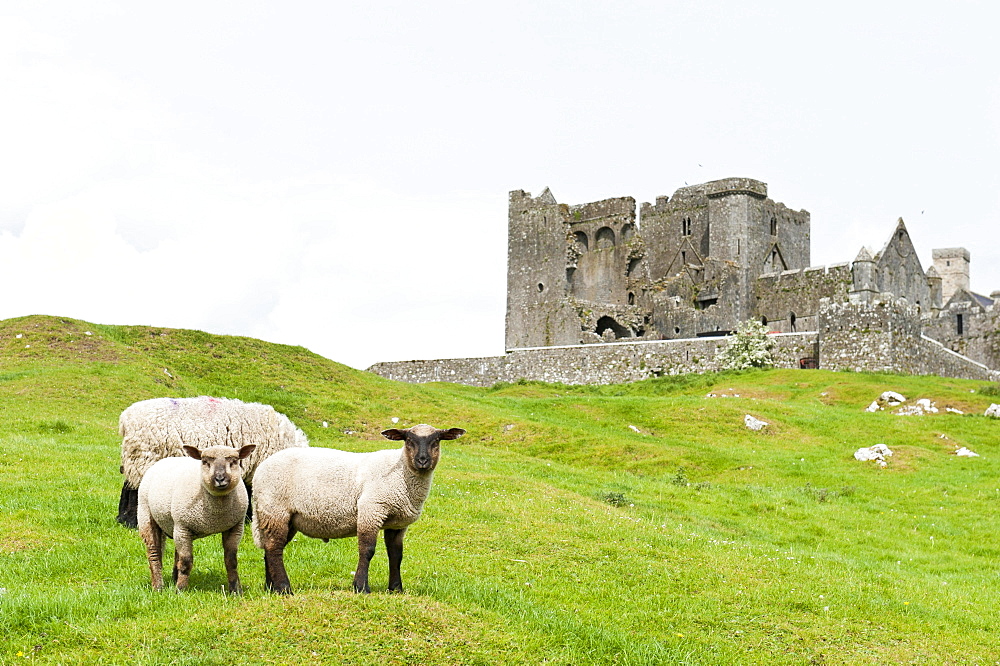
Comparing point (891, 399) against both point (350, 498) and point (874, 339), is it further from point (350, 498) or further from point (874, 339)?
point (350, 498)

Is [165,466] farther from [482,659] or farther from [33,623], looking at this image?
[482,659]

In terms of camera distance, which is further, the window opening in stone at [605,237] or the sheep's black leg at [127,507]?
the window opening in stone at [605,237]

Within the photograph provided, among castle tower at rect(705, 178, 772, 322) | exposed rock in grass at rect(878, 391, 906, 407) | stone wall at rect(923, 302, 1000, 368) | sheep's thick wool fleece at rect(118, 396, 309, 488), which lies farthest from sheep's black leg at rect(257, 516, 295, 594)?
castle tower at rect(705, 178, 772, 322)

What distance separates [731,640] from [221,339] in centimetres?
3556

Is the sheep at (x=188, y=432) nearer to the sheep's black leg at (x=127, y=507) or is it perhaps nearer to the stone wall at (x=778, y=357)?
the sheep's black leg at (x=127, y=507)

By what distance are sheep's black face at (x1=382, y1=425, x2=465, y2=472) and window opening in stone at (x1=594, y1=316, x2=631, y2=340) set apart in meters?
60.2

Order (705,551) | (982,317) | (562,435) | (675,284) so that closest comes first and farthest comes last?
(705,551) < (562,435) < (982,317) < (675,284)

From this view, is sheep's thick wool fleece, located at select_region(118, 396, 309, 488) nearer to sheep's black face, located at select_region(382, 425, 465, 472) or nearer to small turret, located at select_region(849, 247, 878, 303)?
sheep's black face, located at select_region(382, 425, 465, 472)

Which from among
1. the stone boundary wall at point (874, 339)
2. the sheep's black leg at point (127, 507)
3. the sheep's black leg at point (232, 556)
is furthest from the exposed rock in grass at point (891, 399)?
the sheep's black leg at point (232, 556)

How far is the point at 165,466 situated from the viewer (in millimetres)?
11125

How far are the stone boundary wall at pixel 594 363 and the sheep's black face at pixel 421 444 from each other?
4498 centimetres

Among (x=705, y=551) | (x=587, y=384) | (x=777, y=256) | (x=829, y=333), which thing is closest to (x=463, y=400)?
(x=587, y=384)

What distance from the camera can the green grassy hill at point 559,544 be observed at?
31.1ft

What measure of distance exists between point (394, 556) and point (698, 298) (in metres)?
63.7
